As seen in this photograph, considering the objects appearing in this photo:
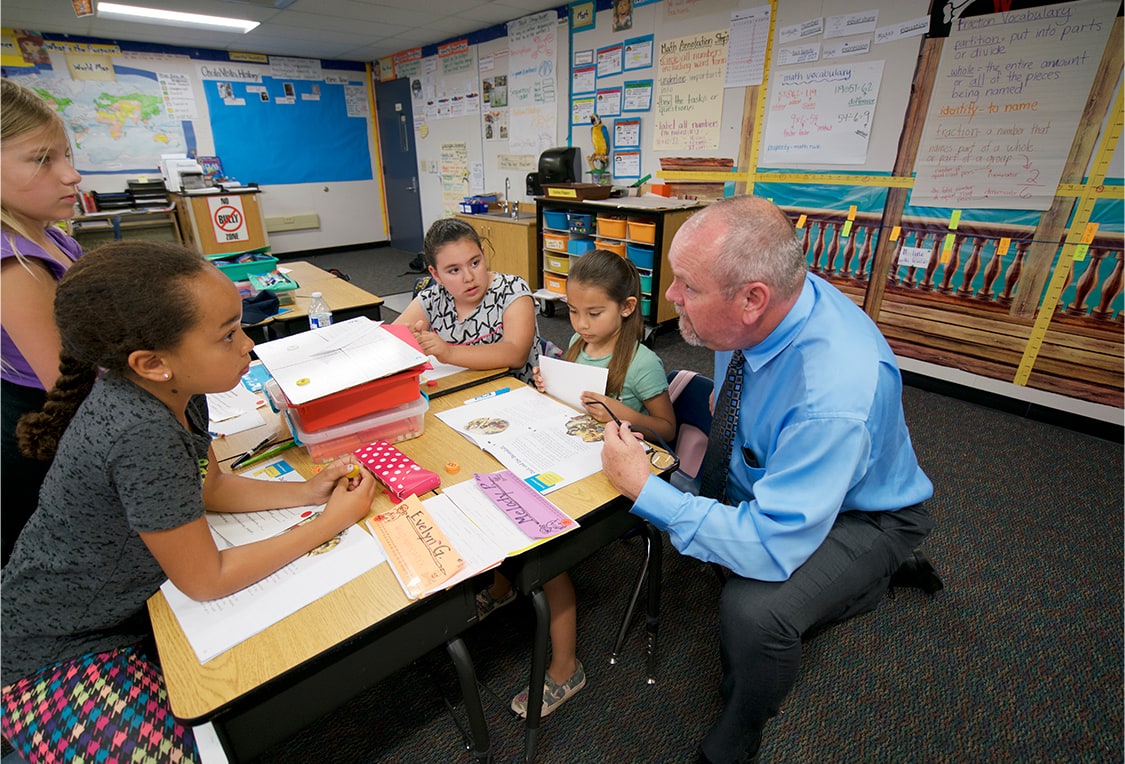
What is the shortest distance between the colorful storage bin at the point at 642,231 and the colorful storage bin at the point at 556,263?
0.70 meters

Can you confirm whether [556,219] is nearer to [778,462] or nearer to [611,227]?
[611,227]

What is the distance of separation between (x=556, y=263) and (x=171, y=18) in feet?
12.7

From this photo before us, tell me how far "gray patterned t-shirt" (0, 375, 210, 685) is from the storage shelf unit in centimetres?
288

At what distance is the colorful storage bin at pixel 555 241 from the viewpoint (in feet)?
14.0

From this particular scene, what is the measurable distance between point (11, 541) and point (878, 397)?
75.4 inches

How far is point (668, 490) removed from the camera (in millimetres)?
1008

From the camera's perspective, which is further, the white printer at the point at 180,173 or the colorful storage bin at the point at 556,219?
the white printer at the point at 180,173

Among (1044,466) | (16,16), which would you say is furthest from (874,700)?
(16,16)

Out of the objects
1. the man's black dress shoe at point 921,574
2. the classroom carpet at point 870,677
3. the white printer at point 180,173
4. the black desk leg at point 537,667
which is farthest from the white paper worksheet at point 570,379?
the white printer at point 180,173

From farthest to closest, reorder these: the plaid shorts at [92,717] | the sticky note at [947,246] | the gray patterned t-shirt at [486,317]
A: 1. the sticky note at [947,246]
2. the gray patterned t-shirt at [486,317]
3. the plaid shorts at [92,717]

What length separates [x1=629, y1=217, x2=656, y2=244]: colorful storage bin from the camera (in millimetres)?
3669

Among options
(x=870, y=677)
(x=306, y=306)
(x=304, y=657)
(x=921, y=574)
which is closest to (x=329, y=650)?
(x=304, y=657)

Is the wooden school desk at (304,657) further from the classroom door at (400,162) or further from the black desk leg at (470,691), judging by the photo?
the classroom door at (400,162)

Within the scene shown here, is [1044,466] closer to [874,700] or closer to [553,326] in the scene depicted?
[874,700]
